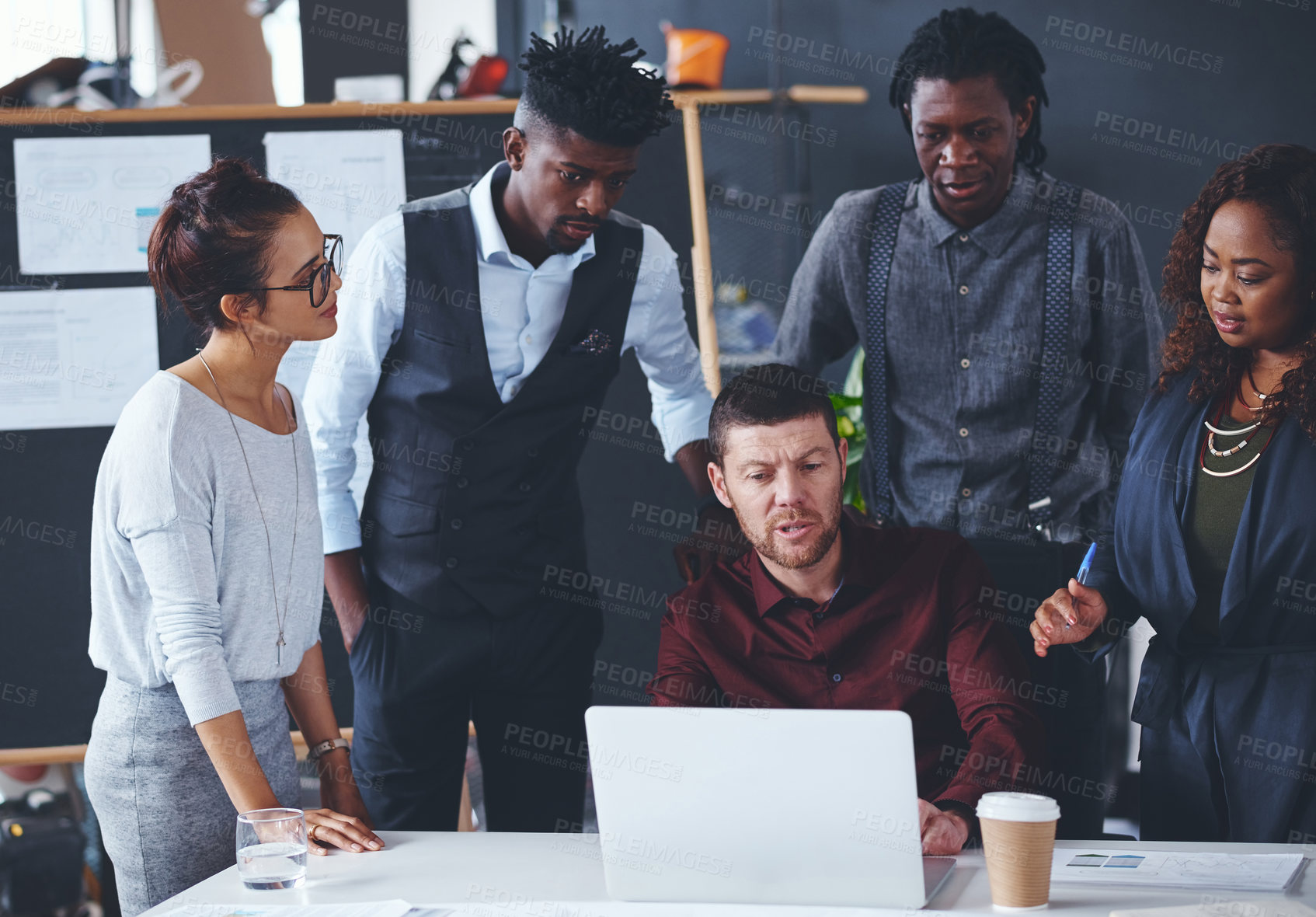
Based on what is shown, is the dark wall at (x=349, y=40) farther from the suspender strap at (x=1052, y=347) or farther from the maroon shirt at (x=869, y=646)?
the maroon shirt at (x=869, y=646)

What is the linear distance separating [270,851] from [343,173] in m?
1.82

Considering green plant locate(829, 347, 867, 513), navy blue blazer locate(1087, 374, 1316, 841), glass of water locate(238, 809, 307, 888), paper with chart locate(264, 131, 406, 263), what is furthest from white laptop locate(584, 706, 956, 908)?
paper with chart locate(264, 131, 406, 263)

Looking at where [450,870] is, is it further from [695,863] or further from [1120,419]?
[1120,419]

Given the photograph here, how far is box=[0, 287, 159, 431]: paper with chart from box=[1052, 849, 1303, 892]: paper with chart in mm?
2240

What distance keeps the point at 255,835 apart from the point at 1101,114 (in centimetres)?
381

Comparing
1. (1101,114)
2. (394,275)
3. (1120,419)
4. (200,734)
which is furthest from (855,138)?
(200,734)

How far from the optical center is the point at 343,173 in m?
2.78

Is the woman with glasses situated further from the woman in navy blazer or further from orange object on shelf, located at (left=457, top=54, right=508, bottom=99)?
orange object on shelf, located at (left=457, top=54, right=508, bottom=99)

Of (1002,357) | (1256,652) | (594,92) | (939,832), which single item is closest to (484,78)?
(594,92)

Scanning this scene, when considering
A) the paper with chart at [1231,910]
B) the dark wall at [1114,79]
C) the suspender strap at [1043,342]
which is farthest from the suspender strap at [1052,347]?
the dark wall at [1114,79]

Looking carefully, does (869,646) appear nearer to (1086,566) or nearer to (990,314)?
(1086,566)

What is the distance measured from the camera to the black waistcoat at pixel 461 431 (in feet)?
6.75

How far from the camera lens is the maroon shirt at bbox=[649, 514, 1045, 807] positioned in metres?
1.72

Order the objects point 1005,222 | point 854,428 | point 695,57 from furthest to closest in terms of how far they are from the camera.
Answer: point 695,57
point 854,428
point 1005,222
